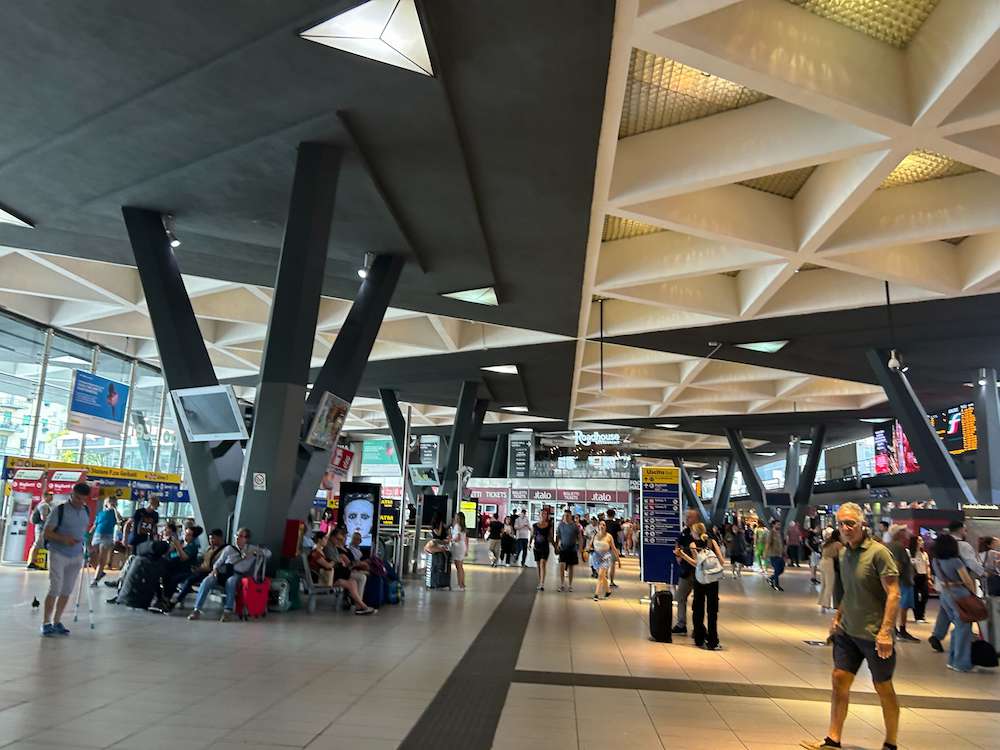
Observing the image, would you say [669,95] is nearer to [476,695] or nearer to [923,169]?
[923,169]

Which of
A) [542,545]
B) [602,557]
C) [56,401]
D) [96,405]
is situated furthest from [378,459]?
[602,557]

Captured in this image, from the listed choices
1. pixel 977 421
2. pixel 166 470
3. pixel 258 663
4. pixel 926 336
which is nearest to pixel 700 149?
pixel 258 663

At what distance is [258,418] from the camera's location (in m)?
9.57

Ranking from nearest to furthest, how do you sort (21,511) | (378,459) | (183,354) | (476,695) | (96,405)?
(476,695)
(183,354)
(21,511)
(96,405)
(378,459)

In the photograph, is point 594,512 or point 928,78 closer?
point 928,78

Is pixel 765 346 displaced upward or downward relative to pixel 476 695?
upward

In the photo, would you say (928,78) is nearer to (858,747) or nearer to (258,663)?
(858,747)

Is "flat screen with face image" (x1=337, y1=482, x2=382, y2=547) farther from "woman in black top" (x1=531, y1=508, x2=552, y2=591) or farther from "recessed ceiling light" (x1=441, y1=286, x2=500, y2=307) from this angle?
"recessed ceiling light" (x1=441, y1=286, x2=500, y2=307)

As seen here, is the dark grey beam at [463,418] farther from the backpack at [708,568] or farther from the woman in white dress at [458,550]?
the backpack at [708,568]

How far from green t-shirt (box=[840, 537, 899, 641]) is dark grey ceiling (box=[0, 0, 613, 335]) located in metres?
4.91

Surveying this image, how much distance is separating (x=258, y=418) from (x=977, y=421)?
1808 cm

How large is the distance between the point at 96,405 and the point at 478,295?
12322 millimetres

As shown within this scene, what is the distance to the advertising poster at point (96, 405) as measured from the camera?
62.0 feet

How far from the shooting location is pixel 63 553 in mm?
7453
